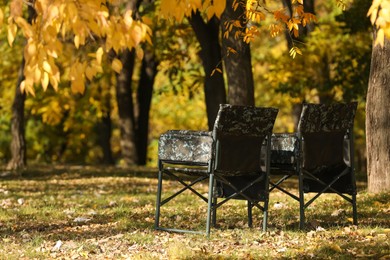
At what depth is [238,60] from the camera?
16.8m

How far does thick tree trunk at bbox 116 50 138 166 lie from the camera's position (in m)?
26.4

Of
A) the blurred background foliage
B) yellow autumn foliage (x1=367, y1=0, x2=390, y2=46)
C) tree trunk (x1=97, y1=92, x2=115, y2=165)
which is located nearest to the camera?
yellow autumn foliage (x1=367, y1=0, x2=390, y2=46)

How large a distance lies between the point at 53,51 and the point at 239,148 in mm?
3673

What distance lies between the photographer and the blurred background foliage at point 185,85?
24609mm

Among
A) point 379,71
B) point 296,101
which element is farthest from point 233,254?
point 296,101

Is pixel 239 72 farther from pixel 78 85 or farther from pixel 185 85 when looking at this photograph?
pixel 185 85

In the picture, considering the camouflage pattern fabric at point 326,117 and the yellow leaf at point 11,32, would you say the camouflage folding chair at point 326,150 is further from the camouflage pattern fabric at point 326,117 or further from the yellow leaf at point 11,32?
the yellow leaf at point 11,32

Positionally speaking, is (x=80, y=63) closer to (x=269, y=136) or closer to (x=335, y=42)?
(x=269, y=136)

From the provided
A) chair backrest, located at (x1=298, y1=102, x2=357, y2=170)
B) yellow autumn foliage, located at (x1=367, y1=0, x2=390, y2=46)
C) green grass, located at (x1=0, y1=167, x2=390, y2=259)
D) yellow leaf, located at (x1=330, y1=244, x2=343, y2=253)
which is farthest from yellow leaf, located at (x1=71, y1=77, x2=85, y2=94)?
chair backrest, located at (x1=298, y1=102, x2=357, y2=170)

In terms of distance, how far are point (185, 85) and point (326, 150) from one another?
21.6 meters

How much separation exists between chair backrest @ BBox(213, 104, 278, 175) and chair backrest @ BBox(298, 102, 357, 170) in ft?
1.54

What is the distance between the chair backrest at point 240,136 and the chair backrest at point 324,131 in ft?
1.54

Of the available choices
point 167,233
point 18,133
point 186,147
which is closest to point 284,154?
point 186,147

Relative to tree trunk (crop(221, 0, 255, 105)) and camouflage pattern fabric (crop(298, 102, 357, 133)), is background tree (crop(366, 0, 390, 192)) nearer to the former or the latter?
camouflage pattern fabric (crop(298, 102, 357, 133))
